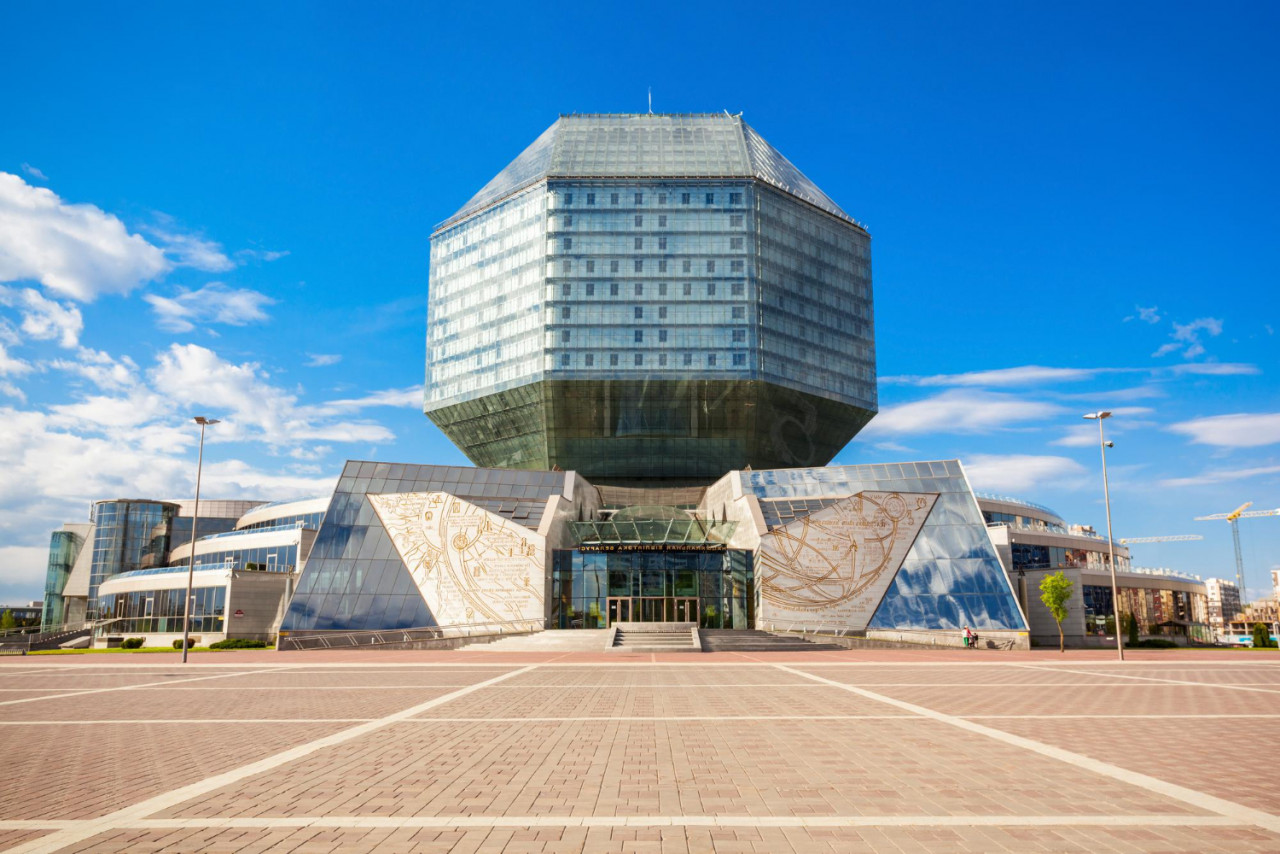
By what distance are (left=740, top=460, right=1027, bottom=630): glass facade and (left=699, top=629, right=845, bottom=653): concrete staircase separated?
23.0 feet

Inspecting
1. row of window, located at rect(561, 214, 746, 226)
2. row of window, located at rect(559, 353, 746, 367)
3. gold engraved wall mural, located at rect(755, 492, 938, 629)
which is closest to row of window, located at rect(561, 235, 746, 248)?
row of window, located at rect(561, 214, 746, 226)

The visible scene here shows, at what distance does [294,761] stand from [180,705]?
9.46m

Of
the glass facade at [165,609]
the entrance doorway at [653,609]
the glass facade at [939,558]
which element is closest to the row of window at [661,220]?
the glass facade at [939,558]

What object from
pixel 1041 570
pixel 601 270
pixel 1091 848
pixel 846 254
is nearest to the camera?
pixel 1091 848

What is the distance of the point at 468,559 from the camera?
56.2m

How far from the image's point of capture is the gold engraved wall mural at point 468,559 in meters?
55.1

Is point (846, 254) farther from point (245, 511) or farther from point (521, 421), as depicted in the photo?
point (245, 511)

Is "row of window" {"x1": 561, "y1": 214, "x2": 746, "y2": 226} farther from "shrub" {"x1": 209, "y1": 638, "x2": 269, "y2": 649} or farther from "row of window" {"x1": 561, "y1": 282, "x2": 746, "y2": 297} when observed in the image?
"shrub" {"x1": 209, "y1": 638, "x2": 269, "y2": 649}

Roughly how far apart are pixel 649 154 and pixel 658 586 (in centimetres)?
5458

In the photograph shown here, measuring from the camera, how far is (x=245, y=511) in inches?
4432

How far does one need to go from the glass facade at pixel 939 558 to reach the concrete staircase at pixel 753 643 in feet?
23.0

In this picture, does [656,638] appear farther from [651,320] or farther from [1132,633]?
[651,320]

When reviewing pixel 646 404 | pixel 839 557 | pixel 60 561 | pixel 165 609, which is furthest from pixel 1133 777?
pixel 60 561

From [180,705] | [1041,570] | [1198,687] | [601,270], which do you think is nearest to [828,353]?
[601,270]
